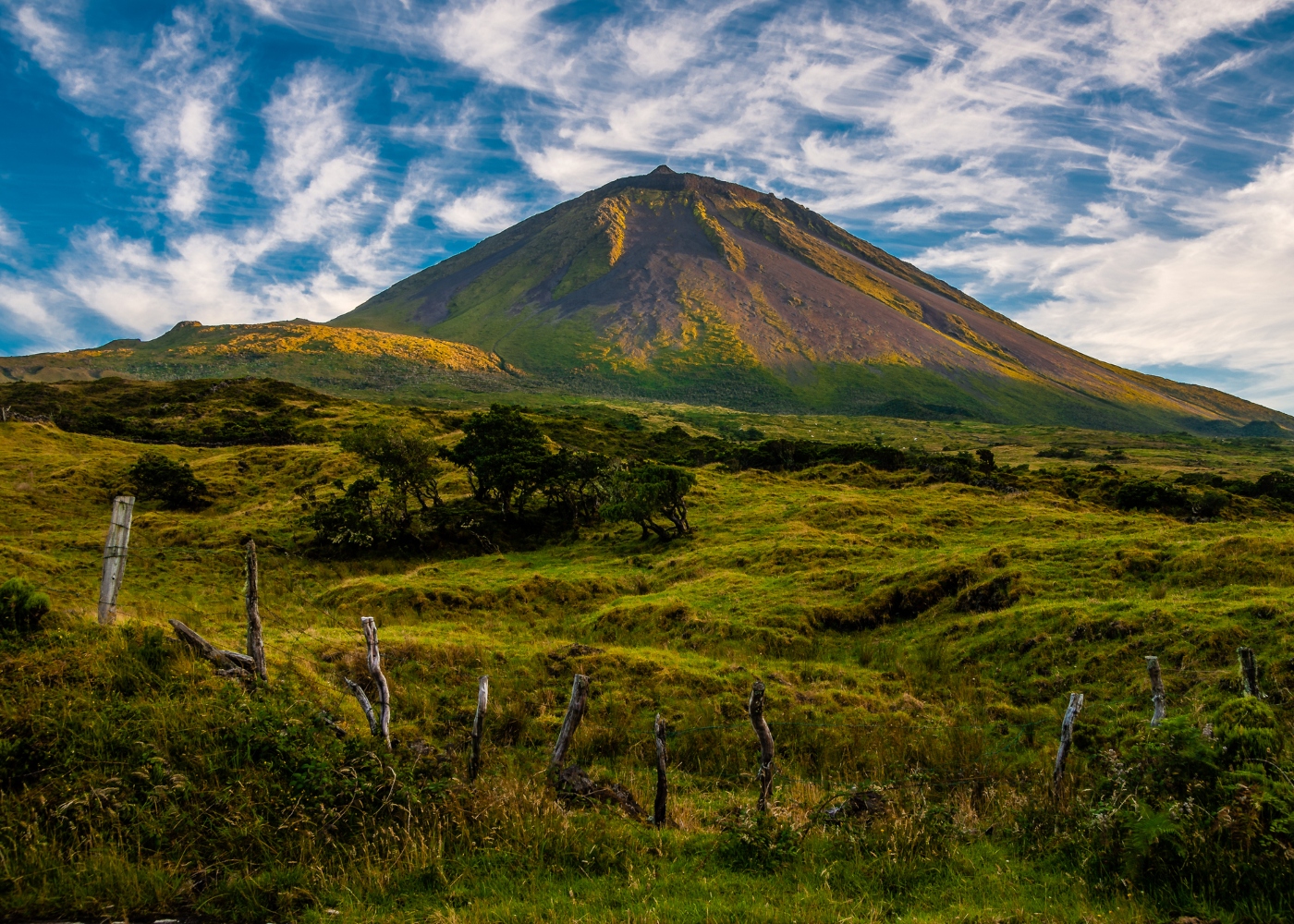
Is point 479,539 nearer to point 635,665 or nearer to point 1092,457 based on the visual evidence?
point 635,665

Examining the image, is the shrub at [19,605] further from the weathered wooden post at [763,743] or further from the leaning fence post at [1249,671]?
the leaning fence post at [1249,671]

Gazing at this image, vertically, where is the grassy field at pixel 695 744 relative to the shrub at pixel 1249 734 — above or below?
below

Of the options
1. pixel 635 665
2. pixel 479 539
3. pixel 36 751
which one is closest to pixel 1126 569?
pixel 635 665

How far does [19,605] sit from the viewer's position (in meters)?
9.13

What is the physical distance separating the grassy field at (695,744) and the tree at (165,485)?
13.7 metres

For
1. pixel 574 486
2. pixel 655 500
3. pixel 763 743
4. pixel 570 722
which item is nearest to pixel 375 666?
pixel 570 722

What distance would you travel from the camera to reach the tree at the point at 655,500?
39.3 metres

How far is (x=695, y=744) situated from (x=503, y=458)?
34.9 metres

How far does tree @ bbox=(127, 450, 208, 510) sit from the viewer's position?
45.2 meters

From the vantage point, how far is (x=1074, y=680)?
15094mm

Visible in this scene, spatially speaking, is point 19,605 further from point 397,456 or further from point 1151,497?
point 1151,497

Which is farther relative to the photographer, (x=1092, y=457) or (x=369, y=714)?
(x=1092, y=457)

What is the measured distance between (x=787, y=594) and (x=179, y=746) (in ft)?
68.5

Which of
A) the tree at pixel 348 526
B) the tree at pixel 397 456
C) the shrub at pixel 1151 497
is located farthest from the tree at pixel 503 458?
the shrub at pixel 1151 497
